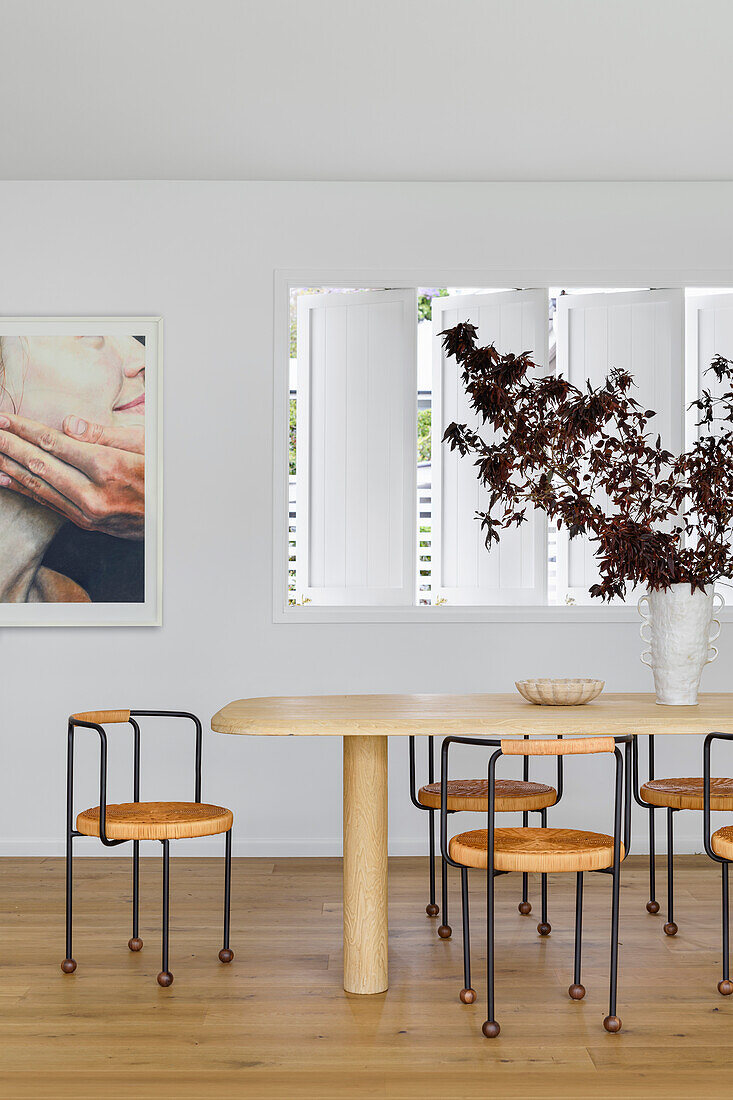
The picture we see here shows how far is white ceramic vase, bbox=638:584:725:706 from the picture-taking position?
3.19m

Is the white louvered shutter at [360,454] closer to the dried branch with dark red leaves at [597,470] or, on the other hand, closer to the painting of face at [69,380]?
the painting of face at [69,380]

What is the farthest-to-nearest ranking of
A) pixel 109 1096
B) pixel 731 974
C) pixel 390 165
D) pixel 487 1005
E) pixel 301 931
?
pixel 390 165 < pixel 301 931 < pixel 731 974 < pixel 487 1005 < pixel 109 1096

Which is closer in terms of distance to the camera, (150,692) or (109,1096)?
(109,1096)

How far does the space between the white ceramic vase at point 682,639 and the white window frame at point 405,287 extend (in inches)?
56.5

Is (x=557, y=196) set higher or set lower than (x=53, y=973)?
higher

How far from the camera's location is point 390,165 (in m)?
4.51

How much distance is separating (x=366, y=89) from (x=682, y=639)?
232cm

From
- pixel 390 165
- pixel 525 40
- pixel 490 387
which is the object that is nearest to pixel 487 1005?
pixel 490 387

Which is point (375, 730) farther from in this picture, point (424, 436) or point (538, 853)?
point (424, 436)

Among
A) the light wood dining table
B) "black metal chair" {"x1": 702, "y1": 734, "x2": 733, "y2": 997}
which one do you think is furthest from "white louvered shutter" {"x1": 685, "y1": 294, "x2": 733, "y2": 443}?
"black metal chair" {"x1": 702, "y1": 734, "x2": 733, "y2": 997}

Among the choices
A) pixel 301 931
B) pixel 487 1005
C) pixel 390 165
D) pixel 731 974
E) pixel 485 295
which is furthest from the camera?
pixel 485 295

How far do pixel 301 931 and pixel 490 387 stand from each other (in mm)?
1923

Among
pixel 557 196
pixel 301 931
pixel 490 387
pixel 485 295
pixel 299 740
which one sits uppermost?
pixel 557 196

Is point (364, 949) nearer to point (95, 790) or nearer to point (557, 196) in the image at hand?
point (95, 790)
